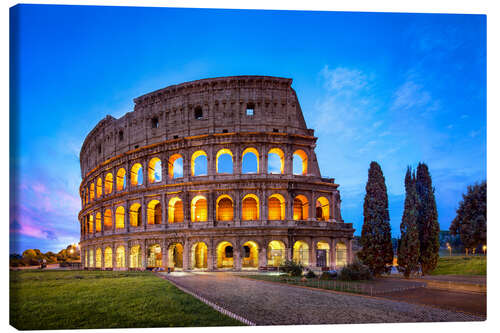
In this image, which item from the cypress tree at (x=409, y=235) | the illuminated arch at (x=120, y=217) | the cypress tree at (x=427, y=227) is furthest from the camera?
the illuminated arch at (x=120, y=217)

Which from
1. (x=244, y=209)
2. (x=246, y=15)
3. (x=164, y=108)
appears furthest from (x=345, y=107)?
(x=164, y=108)

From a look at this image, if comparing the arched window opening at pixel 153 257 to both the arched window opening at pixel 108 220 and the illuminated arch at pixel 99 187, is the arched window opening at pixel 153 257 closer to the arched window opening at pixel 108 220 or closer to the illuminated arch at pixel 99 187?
the arched window opening at pixel 108 220

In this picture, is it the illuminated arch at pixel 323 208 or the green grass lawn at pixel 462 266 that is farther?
the illuminated arch at pixel 323 208

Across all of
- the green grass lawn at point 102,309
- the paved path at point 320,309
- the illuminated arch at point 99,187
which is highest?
the illuminated arch at point 99,187

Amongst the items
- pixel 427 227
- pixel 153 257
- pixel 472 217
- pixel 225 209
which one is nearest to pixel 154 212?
pixel 153 257

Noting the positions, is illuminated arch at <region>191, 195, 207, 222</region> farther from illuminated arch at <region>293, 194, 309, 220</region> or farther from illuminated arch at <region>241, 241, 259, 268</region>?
illuminated arch at <region>293, 194, 309, 220</region>

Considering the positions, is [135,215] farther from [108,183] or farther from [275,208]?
[275,208]

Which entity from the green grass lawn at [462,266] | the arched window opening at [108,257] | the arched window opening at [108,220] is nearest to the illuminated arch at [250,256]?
the arched window opening at [108,257]
